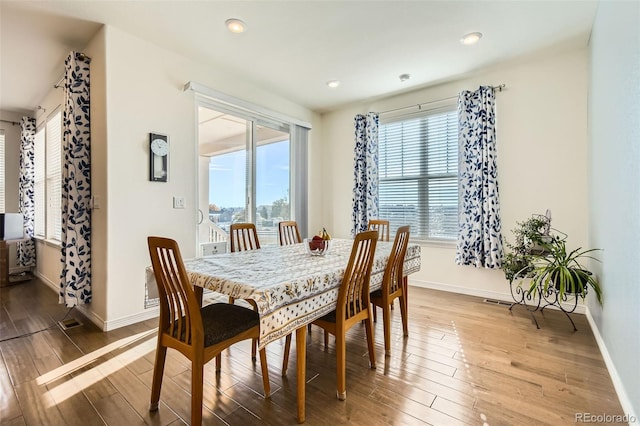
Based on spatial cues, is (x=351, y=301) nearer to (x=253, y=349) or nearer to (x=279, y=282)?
(x=279, y=282)

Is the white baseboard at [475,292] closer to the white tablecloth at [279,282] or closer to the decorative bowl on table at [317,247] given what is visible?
the white tablecloth at [279,282]

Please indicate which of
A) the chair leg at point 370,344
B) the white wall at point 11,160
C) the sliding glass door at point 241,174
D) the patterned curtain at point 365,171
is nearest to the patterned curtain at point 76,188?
the sliding glass door at point 241,174

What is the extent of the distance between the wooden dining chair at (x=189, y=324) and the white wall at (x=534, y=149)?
9.84 feet

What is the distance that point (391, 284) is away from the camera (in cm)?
232

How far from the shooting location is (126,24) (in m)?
2.60

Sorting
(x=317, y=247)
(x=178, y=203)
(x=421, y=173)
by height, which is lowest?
(x=317, y=247)

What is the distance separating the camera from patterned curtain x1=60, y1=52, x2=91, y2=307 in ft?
9.21

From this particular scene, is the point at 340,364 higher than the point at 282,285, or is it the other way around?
the point at 282,285

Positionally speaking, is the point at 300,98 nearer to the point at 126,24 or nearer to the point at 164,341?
the point at 126,24

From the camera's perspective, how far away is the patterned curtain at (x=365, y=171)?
14.4 ft

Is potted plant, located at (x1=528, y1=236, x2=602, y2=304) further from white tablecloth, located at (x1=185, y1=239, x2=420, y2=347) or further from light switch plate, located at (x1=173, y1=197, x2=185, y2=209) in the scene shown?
light switch plate, located at (x1=173, y1=197, x2=185, y2=209)

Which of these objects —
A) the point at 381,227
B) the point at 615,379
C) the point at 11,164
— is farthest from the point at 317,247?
the point at 11,164

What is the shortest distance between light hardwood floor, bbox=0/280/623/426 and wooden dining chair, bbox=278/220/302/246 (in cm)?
95

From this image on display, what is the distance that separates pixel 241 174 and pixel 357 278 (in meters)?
2.61
